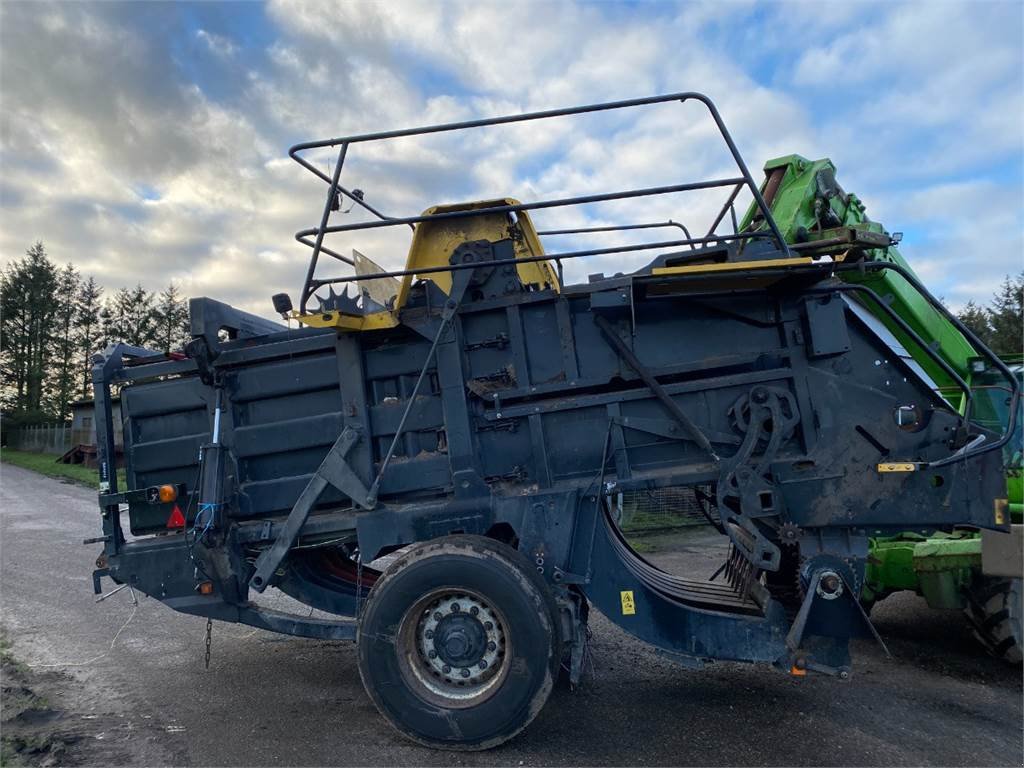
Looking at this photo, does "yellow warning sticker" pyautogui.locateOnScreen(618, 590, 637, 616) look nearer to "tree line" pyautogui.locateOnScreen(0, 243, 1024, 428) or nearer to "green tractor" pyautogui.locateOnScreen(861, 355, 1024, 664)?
"green tractor" pyautogui.locateOnScreen(861, 355, 1024, 664)

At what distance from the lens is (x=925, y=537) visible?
5.59 m

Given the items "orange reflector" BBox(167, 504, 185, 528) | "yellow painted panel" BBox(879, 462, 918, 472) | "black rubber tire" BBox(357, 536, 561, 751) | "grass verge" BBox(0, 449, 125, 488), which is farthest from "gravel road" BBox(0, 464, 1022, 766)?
"grass verge" BBox(0, 449, 125, 488)

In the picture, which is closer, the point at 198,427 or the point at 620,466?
the point at 620,466

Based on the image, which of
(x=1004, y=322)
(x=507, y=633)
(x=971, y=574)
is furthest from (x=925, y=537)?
(x=1004, y=322)

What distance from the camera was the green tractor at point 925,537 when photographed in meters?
4.93

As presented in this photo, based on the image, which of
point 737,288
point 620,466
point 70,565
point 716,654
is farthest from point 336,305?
point 70,565

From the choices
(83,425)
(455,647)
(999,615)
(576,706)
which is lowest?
(576,706)

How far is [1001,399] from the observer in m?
6.35

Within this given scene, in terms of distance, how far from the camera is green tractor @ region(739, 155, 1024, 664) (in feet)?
16.2

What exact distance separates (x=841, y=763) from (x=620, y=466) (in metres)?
1.95

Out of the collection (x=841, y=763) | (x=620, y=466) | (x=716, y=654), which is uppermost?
(x=620, y=466)

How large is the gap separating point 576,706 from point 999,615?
10.4 ft

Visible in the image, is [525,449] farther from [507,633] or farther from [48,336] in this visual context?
[48,336]

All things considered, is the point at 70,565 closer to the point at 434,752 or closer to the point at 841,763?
Answer: the point at 434,752
